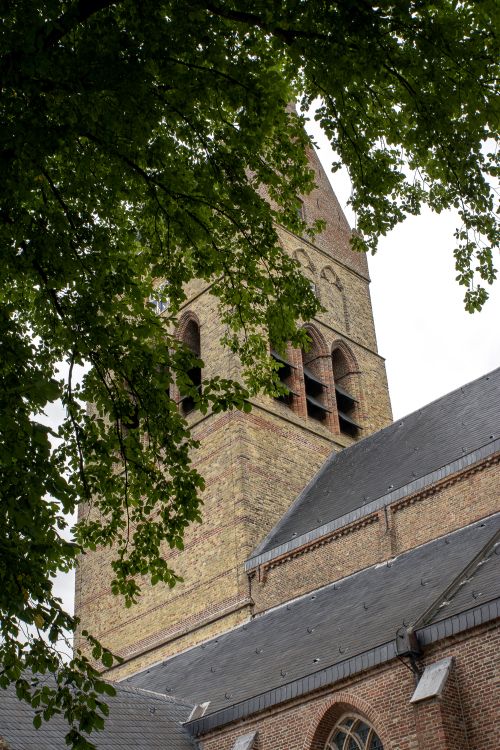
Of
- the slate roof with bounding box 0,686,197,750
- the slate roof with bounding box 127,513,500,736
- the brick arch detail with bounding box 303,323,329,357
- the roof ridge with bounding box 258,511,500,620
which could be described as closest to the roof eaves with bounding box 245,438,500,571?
the roof ridge with bounding box 258,511,500,620

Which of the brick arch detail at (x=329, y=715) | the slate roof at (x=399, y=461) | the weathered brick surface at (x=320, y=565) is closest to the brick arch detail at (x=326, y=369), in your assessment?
the slate roof at (x=399, y=461)

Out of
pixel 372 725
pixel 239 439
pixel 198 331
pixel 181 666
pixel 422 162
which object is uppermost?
pixel 198 331

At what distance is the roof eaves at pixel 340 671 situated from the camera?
10477mm

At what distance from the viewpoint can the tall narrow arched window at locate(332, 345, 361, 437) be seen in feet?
76.4

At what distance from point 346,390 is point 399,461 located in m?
6.04

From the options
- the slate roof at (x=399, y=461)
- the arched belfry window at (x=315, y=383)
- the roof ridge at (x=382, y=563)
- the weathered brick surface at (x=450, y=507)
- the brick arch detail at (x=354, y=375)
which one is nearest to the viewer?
the roof ridge at (x=382, y=563)

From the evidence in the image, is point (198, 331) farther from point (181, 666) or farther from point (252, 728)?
point (252, 728)

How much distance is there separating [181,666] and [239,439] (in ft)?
16.9

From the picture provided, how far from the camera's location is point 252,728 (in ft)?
41.5

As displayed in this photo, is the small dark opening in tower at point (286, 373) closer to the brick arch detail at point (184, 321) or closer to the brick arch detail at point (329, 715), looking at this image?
the brick arch detail at point (184, 321)

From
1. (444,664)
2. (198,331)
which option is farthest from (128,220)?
(198,331)

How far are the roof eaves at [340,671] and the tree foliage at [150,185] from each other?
3.65 m

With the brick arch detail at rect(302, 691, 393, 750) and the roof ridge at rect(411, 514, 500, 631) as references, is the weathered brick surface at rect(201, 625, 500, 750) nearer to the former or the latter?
the brick arch detail at rect(302, 691, 393, 750)

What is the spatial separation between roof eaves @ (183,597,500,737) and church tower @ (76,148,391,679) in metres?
4.76
